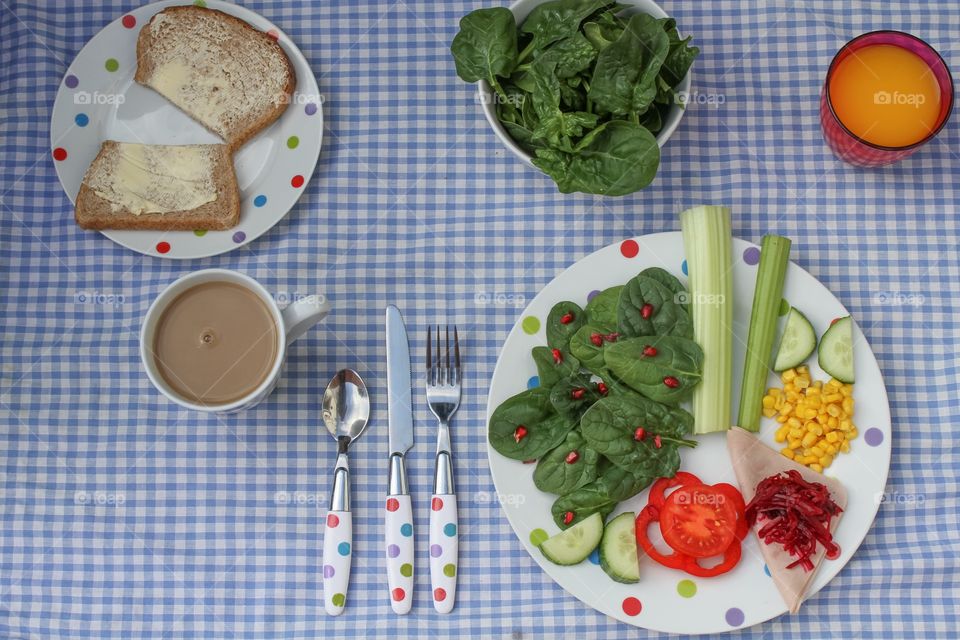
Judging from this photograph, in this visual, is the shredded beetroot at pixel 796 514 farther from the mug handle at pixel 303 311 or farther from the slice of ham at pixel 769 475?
the mug handle at pixel 303 311

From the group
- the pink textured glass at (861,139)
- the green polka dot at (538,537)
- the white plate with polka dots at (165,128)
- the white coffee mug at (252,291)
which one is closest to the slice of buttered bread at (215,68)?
the white plate with polka dots at (165,128)

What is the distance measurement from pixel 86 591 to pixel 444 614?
0.70 meters

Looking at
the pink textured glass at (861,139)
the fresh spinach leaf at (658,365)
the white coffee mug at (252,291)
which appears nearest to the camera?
the white coffee mug at (252,291)

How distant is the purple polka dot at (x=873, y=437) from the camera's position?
1554 mm

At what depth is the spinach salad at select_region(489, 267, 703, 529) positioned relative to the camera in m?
1.50

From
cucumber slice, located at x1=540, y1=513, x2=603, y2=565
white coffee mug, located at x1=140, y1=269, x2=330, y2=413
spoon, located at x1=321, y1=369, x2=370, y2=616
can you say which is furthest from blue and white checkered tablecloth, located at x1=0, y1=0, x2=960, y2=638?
white coffee mug, located at x1=140, y1=269, x2=330, y2=413

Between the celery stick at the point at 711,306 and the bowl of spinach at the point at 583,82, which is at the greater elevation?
the bowl of spinach at the point at 583,82

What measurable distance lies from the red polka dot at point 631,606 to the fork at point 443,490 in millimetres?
324

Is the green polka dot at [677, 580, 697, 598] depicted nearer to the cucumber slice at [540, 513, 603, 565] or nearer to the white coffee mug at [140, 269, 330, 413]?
the cucumber slice at [540, 513, 603, 565]

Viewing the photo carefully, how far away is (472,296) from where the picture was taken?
1709 mm

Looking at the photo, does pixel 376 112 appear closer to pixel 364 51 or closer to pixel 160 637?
pixel 364 51

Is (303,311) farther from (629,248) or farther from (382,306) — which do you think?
(629,248)

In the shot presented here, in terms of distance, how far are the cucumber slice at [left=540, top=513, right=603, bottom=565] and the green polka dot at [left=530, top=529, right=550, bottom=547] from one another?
1 cm

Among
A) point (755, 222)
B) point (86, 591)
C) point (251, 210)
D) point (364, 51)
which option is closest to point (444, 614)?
point (86, 591)
